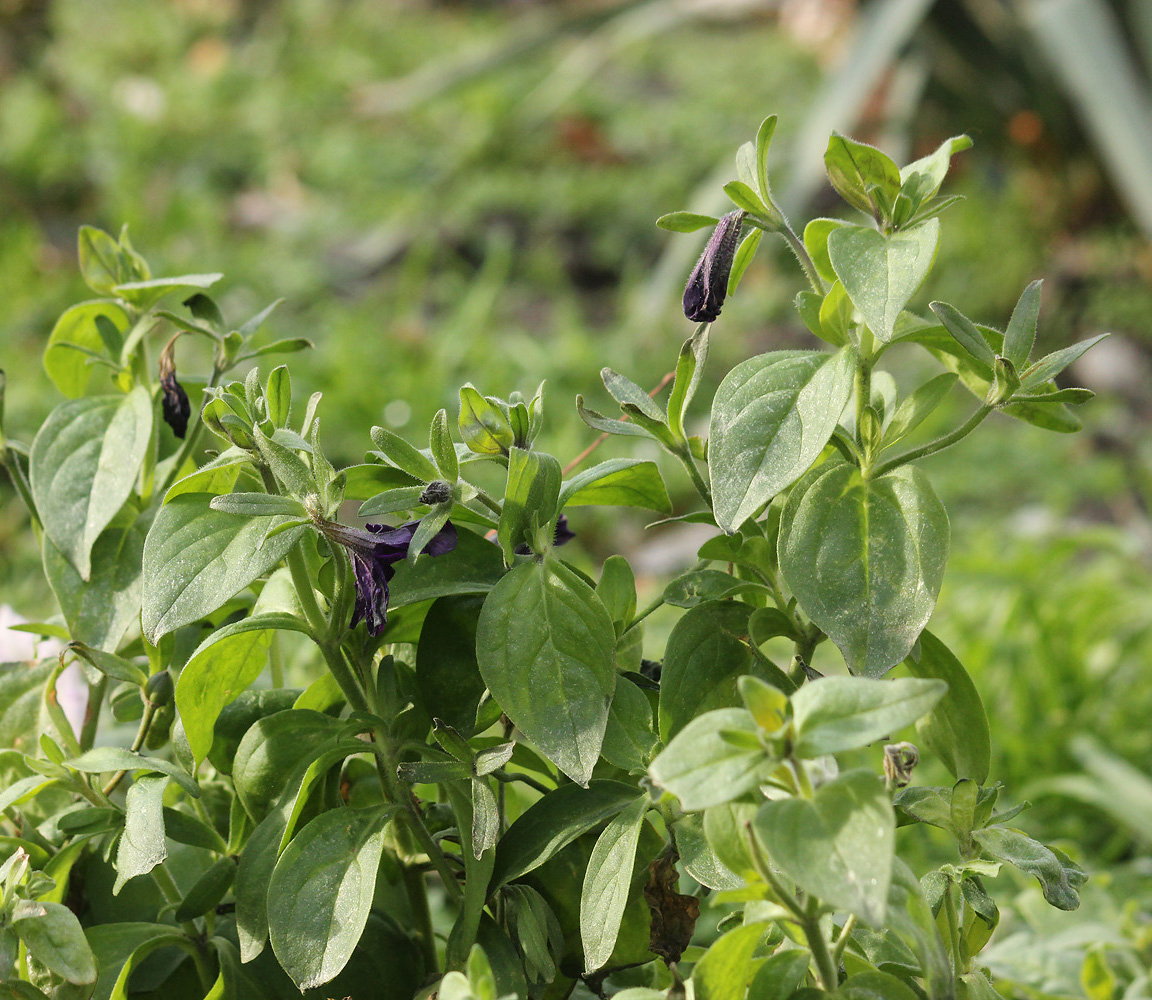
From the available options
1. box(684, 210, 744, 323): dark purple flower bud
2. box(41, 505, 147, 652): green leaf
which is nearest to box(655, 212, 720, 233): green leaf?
box(684, 210, 744, 323): dark purple flower bud

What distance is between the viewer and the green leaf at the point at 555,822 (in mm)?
520

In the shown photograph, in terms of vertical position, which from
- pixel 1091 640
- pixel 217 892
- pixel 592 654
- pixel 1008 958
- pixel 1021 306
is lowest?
pixel 1091 640

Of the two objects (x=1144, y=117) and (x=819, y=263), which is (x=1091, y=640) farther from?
(x=1144, y=117)

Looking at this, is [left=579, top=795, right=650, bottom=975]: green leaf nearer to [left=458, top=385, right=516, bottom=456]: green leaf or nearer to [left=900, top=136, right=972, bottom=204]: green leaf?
[left=458, top=385, right=516, bottom=456]: green leaf

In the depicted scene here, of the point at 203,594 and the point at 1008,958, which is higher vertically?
the point at 203,594

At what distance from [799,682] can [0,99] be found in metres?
5.15

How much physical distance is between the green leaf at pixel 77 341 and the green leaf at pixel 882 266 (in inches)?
16.8

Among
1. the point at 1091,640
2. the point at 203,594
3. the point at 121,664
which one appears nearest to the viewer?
the point at 203,594

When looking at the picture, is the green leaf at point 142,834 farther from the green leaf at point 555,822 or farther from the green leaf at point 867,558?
the green leaf at point 867,558

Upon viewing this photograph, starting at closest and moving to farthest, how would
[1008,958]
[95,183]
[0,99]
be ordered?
[1008,958]
[95,183]
[0,99]

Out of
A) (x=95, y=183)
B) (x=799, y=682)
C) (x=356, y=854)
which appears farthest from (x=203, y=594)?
(x=95, y=183)

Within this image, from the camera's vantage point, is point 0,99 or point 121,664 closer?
point 121,664

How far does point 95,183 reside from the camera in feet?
13.9

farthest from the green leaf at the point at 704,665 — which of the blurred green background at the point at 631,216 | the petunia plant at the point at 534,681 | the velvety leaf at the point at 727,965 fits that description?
the blurred green background at the point at 631,216
